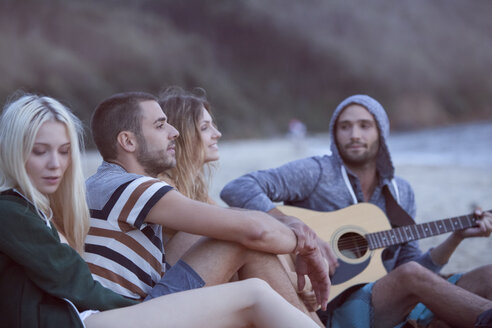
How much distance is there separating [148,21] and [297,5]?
3334cm

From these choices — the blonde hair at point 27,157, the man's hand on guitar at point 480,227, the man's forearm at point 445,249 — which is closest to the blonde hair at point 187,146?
the blonde hair at point 27,157

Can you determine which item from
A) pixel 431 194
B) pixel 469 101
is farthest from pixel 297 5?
pixel 431 194

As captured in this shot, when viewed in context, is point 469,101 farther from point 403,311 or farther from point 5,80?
point 403,311

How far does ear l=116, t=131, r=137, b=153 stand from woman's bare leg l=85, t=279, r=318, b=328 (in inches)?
31.8

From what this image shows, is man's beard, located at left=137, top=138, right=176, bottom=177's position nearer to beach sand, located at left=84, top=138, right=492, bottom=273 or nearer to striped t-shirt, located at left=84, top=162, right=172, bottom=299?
striped t-shirt, located at left=84, top=162, right=172, bottom=299

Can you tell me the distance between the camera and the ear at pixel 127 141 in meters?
2.33

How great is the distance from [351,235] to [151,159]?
1601mm

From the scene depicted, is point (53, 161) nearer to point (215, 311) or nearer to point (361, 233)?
point (215, 311)

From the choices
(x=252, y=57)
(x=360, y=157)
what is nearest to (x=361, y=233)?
(x=360, y=157)

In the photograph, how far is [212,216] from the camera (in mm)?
2043

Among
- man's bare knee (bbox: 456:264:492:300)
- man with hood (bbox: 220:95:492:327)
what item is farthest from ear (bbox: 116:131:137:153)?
man's bare knee (bbox: 456:264:492:300)

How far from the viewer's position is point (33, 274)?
5.13 ft

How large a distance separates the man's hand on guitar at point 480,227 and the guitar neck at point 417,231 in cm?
3

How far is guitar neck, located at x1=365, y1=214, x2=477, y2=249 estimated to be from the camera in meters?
3.28
